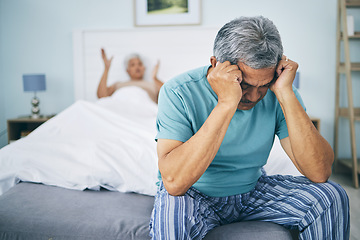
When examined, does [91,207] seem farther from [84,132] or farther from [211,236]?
[84,132]

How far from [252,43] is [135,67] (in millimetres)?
2502

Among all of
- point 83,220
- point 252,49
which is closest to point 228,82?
point 252,49

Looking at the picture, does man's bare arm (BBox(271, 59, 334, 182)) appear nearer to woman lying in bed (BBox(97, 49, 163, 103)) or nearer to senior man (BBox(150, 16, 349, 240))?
senior man (BBox(150, 16, 349, 240))

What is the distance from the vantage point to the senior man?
2.93ft

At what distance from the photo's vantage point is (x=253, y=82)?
944 mm

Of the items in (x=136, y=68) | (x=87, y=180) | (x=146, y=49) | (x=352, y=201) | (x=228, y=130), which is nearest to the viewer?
(x=228, y=130)

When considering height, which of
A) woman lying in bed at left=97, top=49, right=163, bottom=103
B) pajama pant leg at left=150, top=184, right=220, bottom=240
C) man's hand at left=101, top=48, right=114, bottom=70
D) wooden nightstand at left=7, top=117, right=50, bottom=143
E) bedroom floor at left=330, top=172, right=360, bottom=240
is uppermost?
man's hand at left=101, top=48, right=114, bottom=70

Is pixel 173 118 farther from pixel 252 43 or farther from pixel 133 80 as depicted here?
pixel 133 80

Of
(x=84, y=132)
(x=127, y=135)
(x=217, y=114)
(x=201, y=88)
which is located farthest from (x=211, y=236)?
(x=84, y=132)

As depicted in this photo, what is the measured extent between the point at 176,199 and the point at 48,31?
3.23 metres

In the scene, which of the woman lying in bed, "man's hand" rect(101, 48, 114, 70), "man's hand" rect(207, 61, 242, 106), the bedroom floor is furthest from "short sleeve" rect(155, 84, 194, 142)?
"man's hand" rect(101, 48, 114, 70)

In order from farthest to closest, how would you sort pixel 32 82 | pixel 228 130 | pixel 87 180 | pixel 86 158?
pixel 32 82, pixel 86 158, pixel 87 180, pixel 228 130

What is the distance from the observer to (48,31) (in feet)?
11.5

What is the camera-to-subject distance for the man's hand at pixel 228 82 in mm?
908
